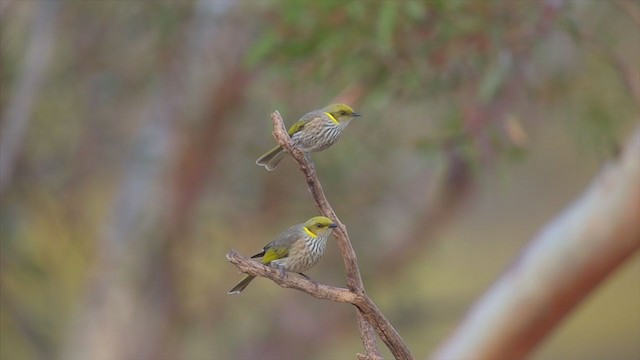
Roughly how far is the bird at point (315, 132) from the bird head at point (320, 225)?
10cm

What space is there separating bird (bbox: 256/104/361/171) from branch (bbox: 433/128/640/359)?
1.83 metres

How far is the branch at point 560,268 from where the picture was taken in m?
3.31

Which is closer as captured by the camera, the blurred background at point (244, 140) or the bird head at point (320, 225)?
the bird head at point (320, 225)

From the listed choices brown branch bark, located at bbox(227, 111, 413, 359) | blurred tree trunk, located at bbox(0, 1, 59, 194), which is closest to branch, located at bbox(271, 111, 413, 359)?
brown branch bark, located at bbox(227, 111, 413, 359)

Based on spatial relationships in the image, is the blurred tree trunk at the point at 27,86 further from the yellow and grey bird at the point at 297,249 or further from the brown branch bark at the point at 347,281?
the yellow and grey bird at the point at 297,249

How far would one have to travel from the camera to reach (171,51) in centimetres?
556

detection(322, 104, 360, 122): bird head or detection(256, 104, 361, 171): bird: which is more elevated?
detection(322, 104, 360, 122): bird head

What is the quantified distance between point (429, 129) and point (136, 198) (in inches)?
63.7

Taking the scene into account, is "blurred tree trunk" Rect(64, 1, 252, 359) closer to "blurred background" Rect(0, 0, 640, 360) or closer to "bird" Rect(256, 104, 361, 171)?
"blurred background" Rect(0, 0, 640, 360)

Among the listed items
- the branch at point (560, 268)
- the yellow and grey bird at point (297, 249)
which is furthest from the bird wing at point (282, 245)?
the branch at point (560, 268)

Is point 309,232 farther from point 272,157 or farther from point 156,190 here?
point 156,190

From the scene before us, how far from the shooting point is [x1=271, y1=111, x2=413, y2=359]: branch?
1.52 metres

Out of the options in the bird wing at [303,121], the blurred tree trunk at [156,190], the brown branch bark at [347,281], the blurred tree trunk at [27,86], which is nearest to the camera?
the brown branch bark at [347,281]

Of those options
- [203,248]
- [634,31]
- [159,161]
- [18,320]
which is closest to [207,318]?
[203,248]
